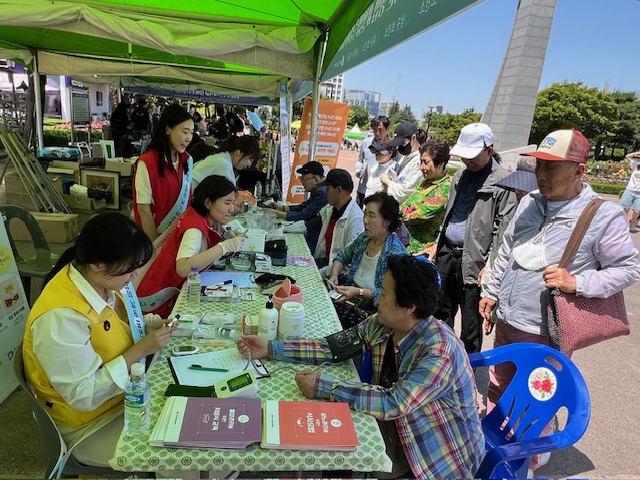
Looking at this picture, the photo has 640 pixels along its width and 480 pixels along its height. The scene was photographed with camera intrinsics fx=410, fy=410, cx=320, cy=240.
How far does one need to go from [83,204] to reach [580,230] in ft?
21.4

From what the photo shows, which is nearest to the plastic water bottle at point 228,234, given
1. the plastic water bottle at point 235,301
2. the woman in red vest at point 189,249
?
the woman in red vest at point 189,249

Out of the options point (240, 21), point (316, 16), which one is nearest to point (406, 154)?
point (316, 16)

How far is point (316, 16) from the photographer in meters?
3.64

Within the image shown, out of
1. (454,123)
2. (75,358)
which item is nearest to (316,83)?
(75,358)

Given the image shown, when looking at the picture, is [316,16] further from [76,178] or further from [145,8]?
[76,178]

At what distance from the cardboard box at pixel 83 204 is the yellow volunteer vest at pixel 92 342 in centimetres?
550

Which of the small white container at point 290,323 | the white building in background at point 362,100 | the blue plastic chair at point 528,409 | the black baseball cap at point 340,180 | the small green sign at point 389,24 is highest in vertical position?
the white building in background at point 362,100

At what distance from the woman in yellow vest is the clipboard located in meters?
0.12

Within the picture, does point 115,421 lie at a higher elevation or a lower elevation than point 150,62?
lower

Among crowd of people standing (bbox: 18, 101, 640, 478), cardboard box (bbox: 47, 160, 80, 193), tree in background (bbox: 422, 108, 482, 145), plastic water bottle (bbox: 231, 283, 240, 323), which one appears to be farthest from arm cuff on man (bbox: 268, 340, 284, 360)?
tree in background (bbox: 422, 108, 482, 145)

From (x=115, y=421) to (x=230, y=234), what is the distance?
1.58 m

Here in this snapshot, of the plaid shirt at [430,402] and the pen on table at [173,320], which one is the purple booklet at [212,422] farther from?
the pen on table at [173,320]

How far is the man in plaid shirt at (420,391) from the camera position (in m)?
1.39

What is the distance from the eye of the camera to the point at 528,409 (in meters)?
1.80
